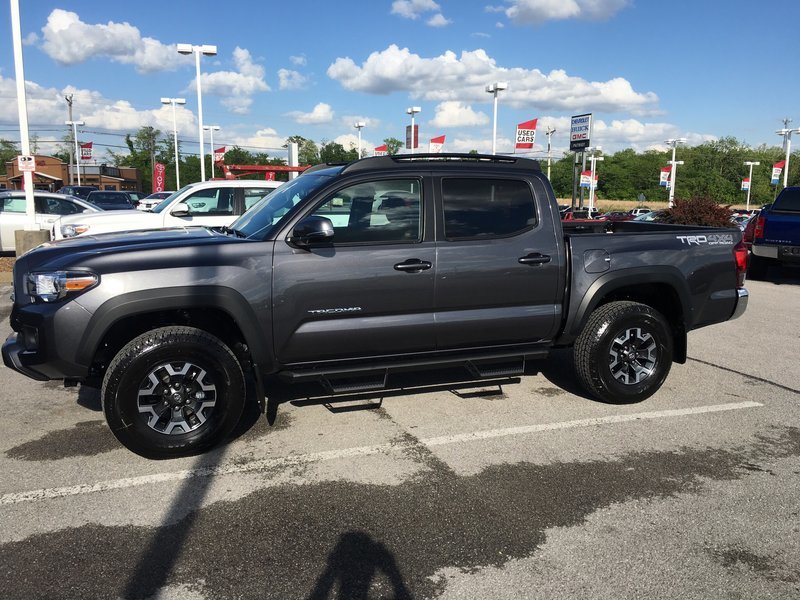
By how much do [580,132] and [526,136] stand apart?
8.27ft

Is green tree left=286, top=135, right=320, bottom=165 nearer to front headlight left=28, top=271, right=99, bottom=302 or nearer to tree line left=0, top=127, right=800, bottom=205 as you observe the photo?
tree line left=0, top=127, right=800, bottom=205

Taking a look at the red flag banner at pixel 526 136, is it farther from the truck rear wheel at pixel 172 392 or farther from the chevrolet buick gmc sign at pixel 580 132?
the truck rear wheel at pixel 172 392

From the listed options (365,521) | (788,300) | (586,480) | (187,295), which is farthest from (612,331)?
(788,300)

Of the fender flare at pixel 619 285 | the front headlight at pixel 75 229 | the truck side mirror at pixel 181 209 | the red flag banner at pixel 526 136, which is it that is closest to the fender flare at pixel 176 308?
the fender flare at pixel 619 285

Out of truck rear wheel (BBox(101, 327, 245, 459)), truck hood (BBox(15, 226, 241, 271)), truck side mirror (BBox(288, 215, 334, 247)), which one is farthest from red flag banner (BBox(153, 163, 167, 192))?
truck rear wheel (BBox(101, 327, 245, 459))

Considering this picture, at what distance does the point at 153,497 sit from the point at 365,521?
1.27 meters

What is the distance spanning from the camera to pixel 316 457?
4.37 meters

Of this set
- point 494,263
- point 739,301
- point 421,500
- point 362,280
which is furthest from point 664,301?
point 421,500

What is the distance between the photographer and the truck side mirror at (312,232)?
4254mm

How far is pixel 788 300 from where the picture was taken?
10938mm

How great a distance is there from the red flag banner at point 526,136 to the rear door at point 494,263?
17324 mm

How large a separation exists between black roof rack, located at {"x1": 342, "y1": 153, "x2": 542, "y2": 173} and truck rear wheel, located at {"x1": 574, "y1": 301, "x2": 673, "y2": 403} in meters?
1.35

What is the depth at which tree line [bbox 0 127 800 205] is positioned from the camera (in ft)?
305

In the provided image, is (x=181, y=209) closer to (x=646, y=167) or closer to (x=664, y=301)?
(x=664, y=301)
